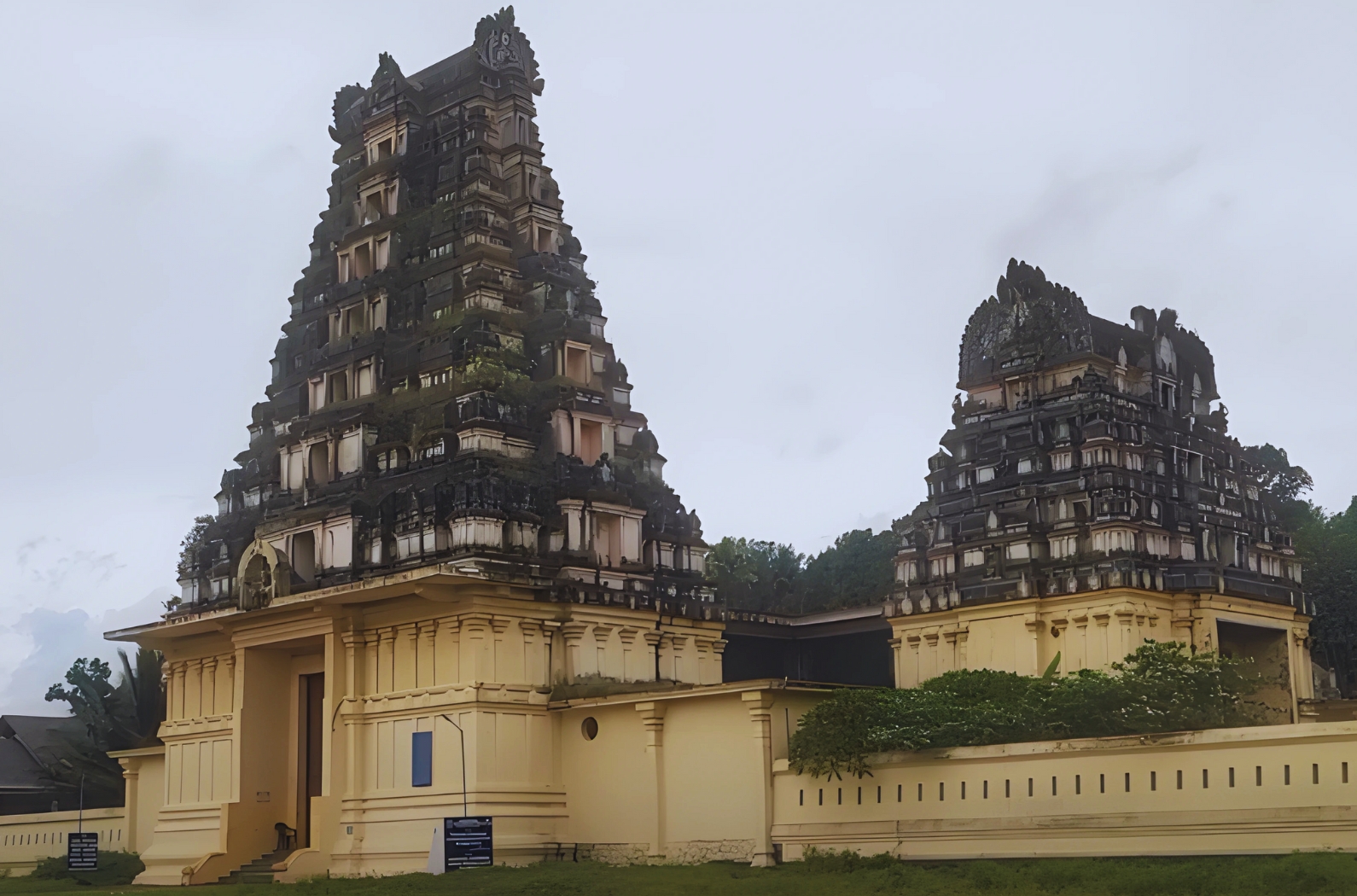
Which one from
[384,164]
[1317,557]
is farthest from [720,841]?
[1317,557]

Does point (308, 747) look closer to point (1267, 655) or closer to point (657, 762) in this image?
point (657, 762)

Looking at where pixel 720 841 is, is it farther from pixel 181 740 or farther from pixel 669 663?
pixel 181 740

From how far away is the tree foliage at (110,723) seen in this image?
162 ft

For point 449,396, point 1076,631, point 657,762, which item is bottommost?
point 657,762

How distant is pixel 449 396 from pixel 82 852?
44.4 ft

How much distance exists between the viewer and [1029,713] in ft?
87.8

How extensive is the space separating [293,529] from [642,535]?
7.63m

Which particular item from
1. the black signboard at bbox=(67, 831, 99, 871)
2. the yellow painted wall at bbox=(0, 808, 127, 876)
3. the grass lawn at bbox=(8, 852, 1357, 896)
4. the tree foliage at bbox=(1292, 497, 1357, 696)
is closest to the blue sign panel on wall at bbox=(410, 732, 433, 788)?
the grass lawn at bbox=(8, 852, 1357, 896)

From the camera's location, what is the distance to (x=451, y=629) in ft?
104

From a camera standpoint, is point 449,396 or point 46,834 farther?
point 46,834

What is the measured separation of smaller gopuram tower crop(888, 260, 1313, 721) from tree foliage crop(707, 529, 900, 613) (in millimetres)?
13345

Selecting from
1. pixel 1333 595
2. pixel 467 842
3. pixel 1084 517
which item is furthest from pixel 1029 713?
pixel 1333 595

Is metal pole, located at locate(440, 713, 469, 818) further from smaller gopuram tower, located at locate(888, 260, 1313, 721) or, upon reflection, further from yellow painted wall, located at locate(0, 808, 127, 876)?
yellow painted wall, located at locate(0, 808, 127, 876)

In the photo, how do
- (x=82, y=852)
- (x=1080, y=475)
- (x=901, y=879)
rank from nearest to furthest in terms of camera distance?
(x=901, y=879)
(x=1080, y=475)
(x=82, y=852)
